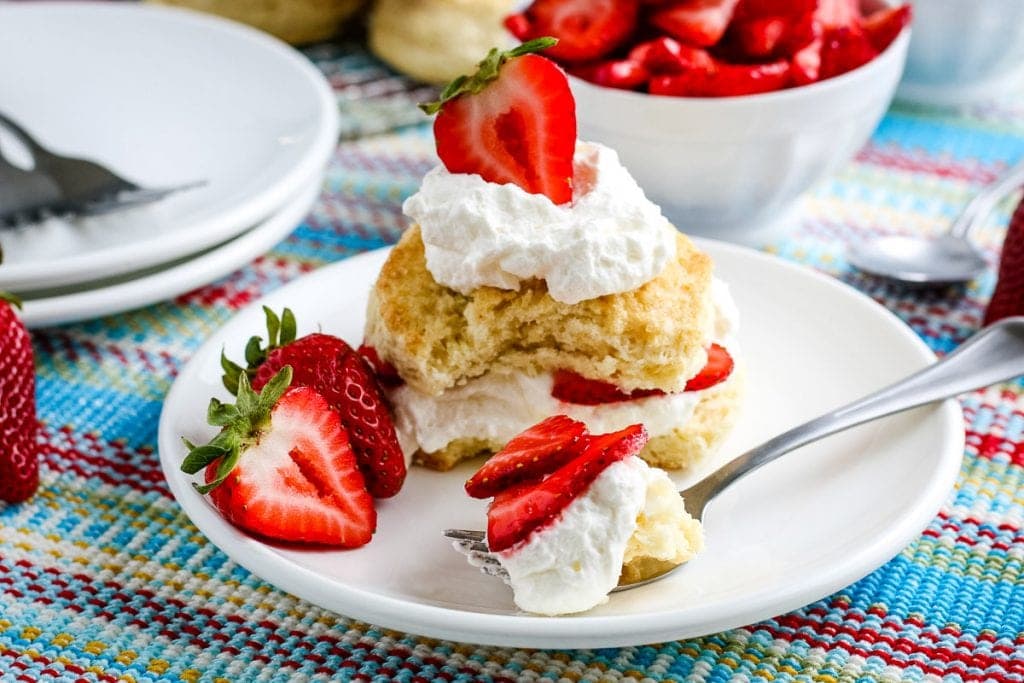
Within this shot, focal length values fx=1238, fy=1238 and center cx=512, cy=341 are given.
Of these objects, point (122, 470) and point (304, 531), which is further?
point (122, 470)

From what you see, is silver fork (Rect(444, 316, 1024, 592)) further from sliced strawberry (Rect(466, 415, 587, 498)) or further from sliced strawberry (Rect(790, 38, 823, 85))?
sliced strawberry (Rect(790, 38, 823, 85))

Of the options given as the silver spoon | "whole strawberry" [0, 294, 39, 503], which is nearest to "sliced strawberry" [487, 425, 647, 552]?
"whole strawberry" [0, 294, 39, 503]

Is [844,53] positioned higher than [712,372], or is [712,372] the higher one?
[844,53]

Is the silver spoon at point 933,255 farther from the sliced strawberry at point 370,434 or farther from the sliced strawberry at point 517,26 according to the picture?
the sliced strawberry at point 370,434

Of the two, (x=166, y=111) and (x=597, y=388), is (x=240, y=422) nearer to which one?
(x=597, y=388)

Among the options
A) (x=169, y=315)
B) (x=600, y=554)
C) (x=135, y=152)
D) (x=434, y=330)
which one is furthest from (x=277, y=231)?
(x=600, y=554)

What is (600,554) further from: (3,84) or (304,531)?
(3,84)

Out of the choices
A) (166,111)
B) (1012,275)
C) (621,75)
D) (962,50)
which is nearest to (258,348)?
(621,75)
